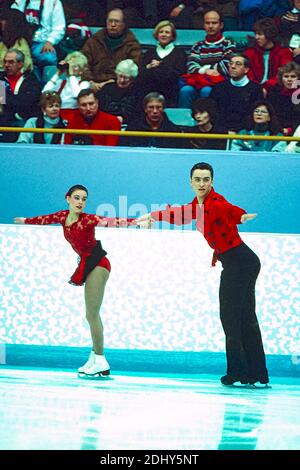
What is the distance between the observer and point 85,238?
642cm

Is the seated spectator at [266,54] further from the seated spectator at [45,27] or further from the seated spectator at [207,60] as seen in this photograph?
the seated spectator at [45,27]

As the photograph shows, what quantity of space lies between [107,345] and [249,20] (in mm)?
3004

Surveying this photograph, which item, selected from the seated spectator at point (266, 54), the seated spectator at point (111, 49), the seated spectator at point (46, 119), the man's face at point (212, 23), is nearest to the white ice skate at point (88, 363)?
the seated spectator at point (46, 119)

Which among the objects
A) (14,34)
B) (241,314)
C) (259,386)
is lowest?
(259,386)

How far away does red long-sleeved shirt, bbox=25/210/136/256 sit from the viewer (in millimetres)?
6398

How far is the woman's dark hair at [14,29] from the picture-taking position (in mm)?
7547

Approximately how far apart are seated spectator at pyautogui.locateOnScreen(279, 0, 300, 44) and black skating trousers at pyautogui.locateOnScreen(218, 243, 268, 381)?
2028 mm

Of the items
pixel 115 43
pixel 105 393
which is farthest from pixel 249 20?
pixel 105 393

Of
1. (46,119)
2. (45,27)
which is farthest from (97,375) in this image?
(45,27)

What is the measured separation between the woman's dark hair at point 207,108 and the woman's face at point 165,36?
2.64ft

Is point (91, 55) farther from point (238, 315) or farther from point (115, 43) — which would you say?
point (238, 315)

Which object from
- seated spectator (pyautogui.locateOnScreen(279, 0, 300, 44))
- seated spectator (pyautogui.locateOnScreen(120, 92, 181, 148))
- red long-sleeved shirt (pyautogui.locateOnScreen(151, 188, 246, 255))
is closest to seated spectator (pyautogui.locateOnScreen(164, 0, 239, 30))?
seated spectator (pyautogui.locateOnScreen(279, 0, 300, 44))

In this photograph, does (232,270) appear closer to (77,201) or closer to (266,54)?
(77,201)

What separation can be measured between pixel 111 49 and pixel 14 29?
2.61ft
